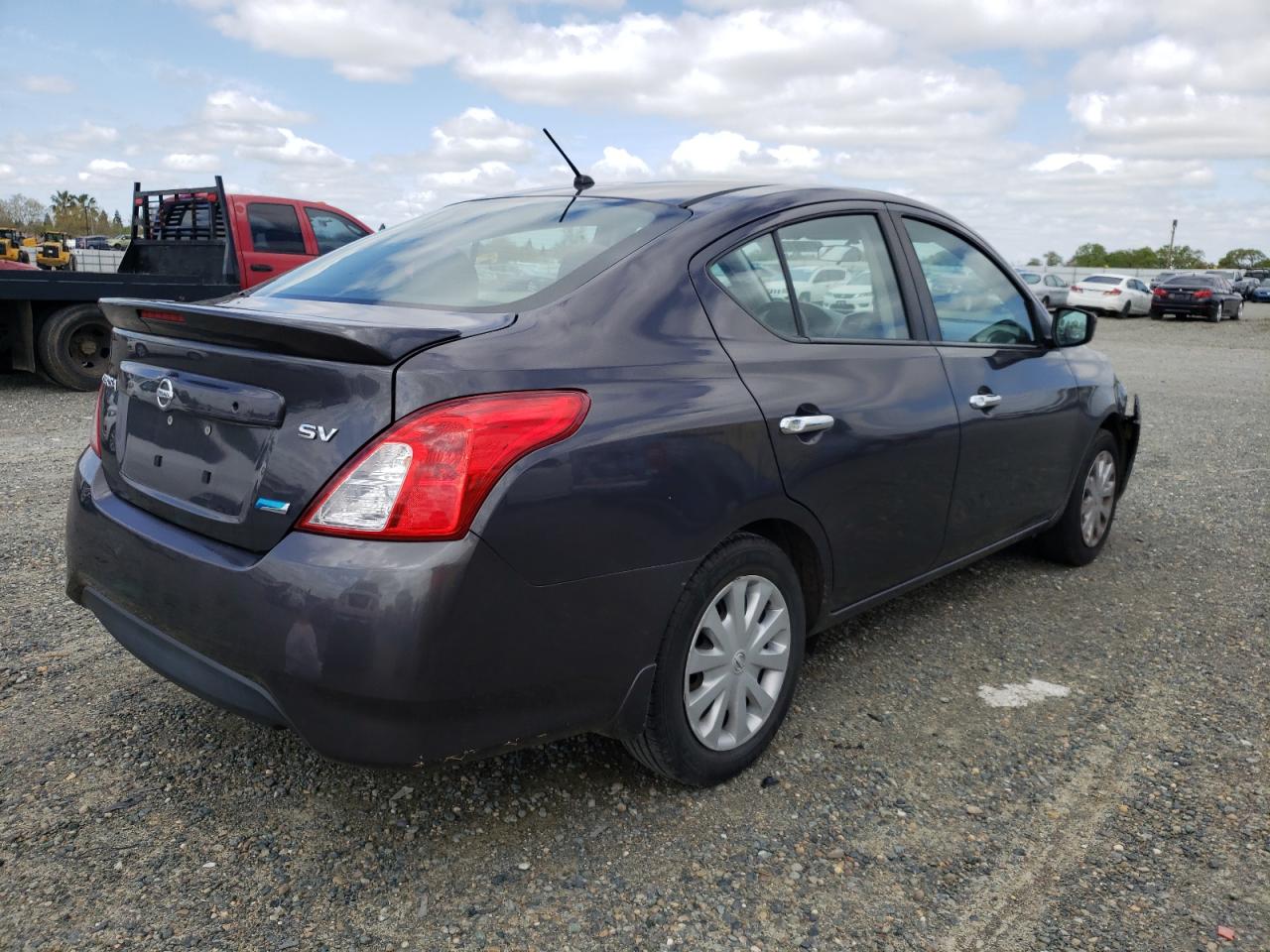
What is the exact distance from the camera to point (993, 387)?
12.1ft

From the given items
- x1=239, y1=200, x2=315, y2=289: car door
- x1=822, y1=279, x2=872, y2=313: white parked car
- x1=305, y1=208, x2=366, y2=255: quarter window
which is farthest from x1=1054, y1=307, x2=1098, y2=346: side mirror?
x1=305, y1=208, x2=366, y2=255: quarter window

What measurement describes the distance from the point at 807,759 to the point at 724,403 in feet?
3.58

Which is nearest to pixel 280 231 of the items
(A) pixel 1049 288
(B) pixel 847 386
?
(B) pixel 847 386

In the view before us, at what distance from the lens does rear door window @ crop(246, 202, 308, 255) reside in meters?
11.5

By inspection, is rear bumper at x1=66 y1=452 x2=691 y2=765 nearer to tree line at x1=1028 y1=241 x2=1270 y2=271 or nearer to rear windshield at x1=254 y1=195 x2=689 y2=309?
rear windshield at x1=254 y1=195 x2=689 y2=309

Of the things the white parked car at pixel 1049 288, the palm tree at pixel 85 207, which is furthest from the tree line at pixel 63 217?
the white parked car at pixel 1049 288

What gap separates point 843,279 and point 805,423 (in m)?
0.66

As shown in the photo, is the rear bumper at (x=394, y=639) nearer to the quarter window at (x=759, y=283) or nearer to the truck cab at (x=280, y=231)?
the quarter window at (x=759, y=283)

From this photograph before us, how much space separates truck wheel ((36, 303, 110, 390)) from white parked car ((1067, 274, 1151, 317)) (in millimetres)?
27192

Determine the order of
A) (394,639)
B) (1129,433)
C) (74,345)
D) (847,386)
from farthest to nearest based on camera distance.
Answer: (74,345) < (1129,433) < (847,386) < (394,639)

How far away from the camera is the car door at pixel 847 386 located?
2.77m

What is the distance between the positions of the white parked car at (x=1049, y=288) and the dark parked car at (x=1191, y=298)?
2846mm

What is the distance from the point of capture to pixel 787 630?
290 centimetres

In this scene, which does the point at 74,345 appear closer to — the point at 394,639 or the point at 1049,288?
the point at 394,639
